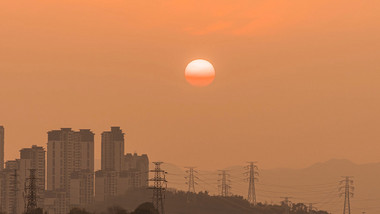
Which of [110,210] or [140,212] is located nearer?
[140,212]

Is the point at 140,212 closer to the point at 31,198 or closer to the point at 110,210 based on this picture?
the point at 31,198

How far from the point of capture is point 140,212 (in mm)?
116125

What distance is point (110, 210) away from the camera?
557 feet

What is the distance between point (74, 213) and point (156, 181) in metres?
14.1

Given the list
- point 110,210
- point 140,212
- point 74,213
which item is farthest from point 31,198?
point 110,210

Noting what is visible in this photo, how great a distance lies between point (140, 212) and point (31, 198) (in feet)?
53.3

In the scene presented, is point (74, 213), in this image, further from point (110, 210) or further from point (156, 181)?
point (110, 210)

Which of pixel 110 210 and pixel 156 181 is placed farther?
pixel 110 210

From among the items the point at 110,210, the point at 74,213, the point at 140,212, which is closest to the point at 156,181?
the point at 140,212

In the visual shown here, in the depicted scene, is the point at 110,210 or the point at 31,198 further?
the point at 110,210

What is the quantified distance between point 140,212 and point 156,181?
5131mm

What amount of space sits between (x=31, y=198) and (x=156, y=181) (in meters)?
18.3

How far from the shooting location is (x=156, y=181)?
4653 inches

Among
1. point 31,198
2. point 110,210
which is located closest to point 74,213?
point 31,198
